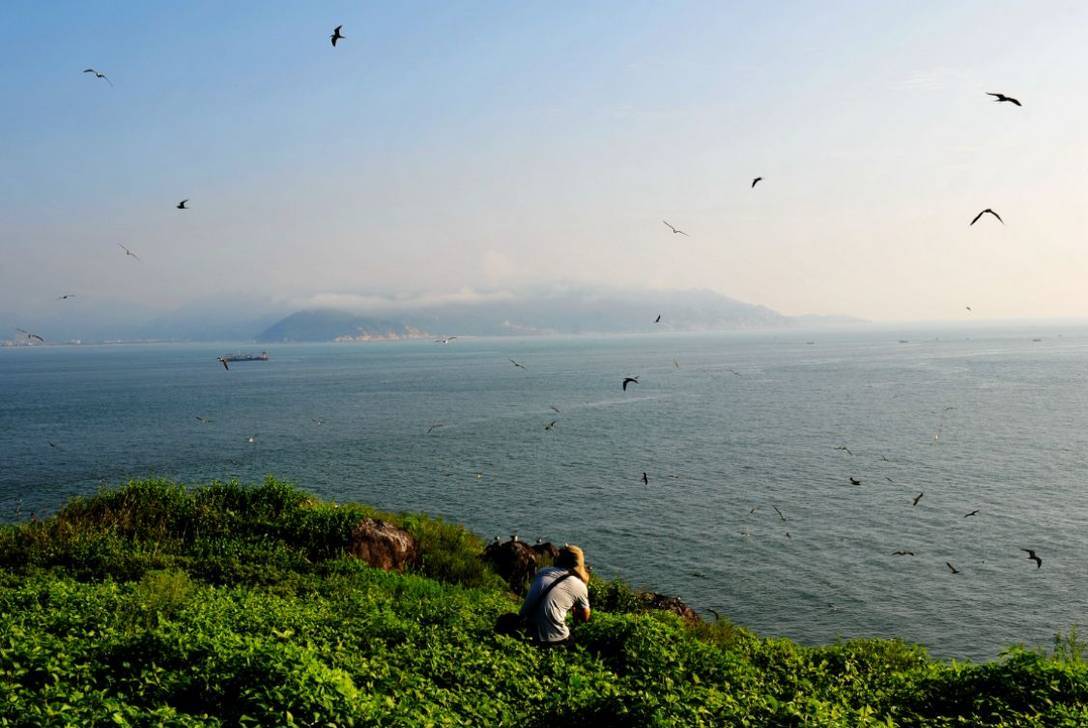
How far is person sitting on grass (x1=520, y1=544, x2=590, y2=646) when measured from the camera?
551 inches

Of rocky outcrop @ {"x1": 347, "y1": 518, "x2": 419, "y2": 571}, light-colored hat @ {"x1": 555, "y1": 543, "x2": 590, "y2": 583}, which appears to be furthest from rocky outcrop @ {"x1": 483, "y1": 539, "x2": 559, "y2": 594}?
light-colored hat @ {"x1": 555, "y1": 543, "x2": 590, "y2": 583}

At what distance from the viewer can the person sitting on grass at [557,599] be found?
1398 cm

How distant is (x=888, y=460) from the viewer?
7006 centimetres

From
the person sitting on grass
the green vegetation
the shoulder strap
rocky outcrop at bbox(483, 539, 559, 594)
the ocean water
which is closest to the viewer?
the green vegetation

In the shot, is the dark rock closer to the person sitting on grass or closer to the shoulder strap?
the person sitting on grass

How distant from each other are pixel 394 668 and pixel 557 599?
3.30 meters

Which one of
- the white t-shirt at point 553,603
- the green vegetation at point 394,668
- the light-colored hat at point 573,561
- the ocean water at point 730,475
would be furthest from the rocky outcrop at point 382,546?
the light-colored hat at point 573,561

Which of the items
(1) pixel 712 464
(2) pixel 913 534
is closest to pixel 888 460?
(1) pixel 712 464

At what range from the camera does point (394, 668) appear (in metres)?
12.9

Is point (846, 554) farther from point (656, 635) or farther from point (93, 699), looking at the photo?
point (93, 699)

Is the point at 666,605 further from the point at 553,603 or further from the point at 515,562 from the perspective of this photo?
the point at 553,603

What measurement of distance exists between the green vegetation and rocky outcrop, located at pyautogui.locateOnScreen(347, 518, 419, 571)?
3771 millimetres

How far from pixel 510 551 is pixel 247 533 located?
11.0m

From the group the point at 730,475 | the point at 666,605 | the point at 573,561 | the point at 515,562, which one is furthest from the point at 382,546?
the point at 730,475
